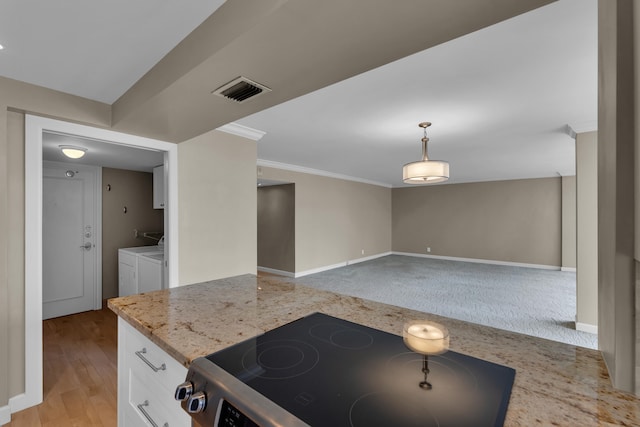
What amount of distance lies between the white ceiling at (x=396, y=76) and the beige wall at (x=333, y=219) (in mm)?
2099

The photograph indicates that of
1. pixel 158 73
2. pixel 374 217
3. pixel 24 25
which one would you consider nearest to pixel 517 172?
pixel 374 217

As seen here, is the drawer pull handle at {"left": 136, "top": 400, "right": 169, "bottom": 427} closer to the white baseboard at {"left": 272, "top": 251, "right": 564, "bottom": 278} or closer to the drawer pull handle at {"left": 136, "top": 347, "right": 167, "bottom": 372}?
the drawer pull handle at {"left": 136, "top": 347, "right": 167, "bottom": 372}

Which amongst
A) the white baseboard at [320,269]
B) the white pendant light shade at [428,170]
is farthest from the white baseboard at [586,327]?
the white baseboard at [320,269]

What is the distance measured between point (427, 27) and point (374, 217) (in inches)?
311

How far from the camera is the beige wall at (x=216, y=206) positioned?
2.71 metres

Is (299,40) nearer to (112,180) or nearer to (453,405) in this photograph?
(453,405)

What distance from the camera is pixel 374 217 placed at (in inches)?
346

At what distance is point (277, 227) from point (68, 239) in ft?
11.9

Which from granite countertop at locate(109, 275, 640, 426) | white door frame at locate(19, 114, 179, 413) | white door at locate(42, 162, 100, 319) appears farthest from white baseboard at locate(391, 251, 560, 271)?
white door frame at locate(19, 114, 179, 413)

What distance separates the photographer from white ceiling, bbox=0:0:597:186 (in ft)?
4.45

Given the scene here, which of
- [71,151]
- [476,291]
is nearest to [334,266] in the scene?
Result: [476,291]

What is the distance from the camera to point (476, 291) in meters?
5.11

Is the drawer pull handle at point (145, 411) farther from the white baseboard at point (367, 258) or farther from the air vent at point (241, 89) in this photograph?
the white baseboard at point (367, 258)

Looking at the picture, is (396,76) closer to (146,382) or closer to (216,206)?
(216,206)
